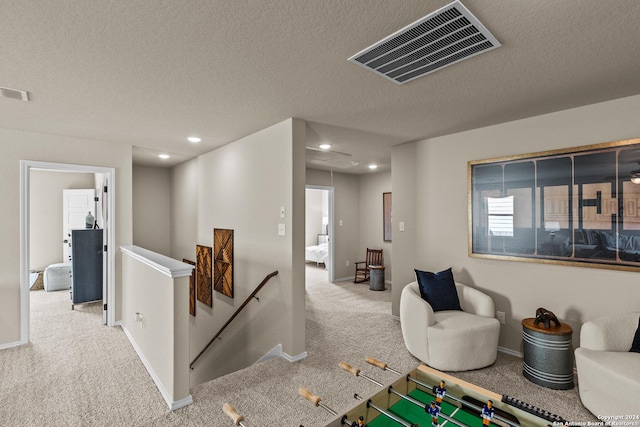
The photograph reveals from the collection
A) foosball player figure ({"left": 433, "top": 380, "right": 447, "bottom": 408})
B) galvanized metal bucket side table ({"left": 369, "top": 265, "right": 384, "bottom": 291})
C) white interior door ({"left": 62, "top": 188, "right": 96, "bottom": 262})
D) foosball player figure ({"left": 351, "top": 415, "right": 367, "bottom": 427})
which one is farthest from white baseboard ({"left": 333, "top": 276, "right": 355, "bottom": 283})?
foosball player figure ({"left": 351, "top": 415, "right": 367, "bottom": 427})

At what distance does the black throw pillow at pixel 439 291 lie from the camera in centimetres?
349

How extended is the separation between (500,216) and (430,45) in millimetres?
2271

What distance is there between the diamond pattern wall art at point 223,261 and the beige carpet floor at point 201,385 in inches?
50.8

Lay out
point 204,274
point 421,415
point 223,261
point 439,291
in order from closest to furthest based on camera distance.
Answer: point 421,415 → point 439,291 → point 223,261 → point 204,274

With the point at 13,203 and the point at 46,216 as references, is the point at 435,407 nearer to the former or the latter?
the point at 13,203

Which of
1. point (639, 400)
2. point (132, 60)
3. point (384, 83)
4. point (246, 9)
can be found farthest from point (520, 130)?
point (132, 60)

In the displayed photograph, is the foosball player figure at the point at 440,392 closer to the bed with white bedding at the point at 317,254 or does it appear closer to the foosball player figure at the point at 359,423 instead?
the foosball player figure at the point at 359,423

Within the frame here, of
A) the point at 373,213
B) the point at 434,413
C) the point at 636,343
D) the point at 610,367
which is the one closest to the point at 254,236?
the point at 434,413

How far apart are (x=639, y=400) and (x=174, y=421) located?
3.03 metres

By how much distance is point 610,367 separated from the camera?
7.34 ft

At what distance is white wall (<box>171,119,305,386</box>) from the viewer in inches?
131

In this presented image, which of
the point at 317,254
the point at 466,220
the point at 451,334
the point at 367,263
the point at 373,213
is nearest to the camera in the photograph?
the point at 451,334

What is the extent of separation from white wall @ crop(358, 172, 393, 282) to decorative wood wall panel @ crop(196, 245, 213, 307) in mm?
3712

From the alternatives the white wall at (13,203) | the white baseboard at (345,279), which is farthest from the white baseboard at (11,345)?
the white baseboard at (345,279)
